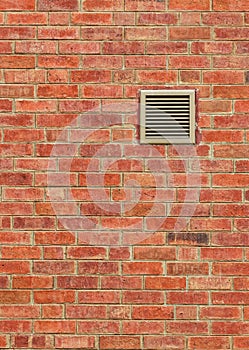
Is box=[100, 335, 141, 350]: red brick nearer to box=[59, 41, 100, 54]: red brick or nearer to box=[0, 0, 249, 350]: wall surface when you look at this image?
box=[0, 0, 249, 350]: wall surface

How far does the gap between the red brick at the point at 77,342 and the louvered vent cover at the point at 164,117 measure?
946 mm

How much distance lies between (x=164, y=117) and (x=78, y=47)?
51 centimetres

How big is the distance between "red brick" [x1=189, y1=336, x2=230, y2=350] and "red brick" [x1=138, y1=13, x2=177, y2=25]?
1.46 m

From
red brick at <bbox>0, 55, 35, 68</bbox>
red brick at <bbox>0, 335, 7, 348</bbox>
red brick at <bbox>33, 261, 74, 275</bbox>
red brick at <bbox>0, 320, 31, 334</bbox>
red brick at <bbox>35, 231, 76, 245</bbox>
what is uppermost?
red brick at <bbox>0, 55, 35, 68</bbox>

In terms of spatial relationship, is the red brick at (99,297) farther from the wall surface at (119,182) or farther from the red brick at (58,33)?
the red brick at (58,33)

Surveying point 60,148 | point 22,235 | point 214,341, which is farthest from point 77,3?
point 214,341

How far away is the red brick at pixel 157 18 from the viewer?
112 inches

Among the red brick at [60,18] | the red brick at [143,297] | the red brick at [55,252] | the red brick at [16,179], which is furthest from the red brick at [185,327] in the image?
the red brick at [60,18]

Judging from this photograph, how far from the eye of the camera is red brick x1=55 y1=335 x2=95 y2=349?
283 centimetres

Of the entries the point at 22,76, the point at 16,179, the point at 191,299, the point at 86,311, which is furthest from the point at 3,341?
the point at 22,76

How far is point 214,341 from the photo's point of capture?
2811 mm

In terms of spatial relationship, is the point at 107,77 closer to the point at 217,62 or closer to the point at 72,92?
the point at 72,92

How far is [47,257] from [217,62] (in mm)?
1191

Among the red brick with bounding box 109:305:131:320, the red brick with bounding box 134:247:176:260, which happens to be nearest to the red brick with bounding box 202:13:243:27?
the red brick with bounding box 134:247:176:260
